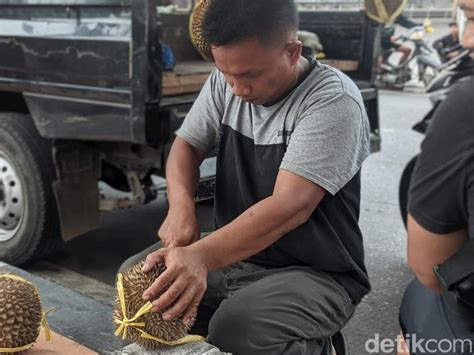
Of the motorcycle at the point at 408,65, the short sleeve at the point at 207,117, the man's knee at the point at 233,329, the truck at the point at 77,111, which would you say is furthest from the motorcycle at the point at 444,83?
the motorcycle at the point at 408,65

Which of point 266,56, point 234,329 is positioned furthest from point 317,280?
point 266,56

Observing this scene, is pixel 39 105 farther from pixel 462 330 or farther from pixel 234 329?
pixel 462 330

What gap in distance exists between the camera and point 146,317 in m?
1.55

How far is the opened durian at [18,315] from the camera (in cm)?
158

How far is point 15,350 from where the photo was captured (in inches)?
62.8

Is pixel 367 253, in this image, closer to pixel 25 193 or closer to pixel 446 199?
pixel 25 193

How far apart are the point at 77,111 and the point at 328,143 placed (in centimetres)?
171

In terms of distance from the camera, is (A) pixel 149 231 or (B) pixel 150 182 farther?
(A) pixel 149 231

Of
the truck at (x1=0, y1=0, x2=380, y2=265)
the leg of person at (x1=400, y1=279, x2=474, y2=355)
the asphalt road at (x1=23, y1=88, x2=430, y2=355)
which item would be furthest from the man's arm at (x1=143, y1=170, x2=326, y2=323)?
the truck at (x1=0, y1=0, x2=380, y2=265)

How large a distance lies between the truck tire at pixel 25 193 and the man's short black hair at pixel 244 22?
196 cm

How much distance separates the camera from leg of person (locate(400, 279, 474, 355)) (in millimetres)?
1434

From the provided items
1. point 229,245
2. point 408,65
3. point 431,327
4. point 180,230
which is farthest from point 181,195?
point 408,65

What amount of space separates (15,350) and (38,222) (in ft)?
6.44

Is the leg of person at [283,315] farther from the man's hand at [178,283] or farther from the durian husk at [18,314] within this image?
the durian husk at [18,314]
